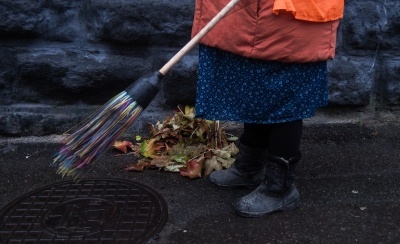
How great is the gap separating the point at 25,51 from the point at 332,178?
175 cm

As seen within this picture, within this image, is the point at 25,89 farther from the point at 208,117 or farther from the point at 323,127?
the point at 323,127

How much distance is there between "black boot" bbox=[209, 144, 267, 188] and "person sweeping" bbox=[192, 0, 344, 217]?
0.13 metres

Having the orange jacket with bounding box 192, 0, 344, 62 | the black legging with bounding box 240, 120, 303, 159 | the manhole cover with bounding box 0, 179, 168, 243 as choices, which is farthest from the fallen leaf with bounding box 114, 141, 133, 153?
the orange jacket with bounding box 192, 0, 344, 62

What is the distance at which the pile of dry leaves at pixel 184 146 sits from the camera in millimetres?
2643

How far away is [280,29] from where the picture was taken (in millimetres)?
1917

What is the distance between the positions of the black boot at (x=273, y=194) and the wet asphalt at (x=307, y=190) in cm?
3

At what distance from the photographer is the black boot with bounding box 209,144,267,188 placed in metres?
2.41

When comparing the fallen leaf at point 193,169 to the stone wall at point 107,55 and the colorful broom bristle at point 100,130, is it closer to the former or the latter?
the stone wall at point 107,55

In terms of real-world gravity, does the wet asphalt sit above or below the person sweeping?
below

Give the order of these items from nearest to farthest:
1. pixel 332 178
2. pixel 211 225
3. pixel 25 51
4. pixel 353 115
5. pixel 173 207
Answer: pixel 211 225
pixel 173 207
pixel 332 178
pixel 25 51
pixel 353 115

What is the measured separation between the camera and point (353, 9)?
3.00 m

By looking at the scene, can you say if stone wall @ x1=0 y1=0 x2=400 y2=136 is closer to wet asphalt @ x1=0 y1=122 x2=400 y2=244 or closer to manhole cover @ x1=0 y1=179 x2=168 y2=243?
wet asphalt @ x1=0 y1=122 x2=400 y2=244

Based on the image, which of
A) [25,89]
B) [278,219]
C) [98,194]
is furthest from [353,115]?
[25,89]

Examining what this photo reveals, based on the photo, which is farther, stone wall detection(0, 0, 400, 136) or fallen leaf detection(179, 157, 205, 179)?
stone wall detection(0, 0, 400, 136)
